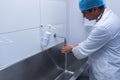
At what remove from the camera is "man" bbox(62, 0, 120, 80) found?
1.13m

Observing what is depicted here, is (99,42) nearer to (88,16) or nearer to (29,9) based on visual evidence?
(88,16)

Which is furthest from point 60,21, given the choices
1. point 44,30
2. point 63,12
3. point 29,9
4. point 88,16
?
point 88,16

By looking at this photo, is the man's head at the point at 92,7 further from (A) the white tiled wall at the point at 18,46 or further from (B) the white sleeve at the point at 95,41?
(A) the white tiled wall at the point at 18,46

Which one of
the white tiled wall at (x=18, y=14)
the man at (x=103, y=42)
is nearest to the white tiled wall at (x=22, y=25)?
the white tiled wall at (x=18, y=14)

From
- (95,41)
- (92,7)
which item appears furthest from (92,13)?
(95,41)

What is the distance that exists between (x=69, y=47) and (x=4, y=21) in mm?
537

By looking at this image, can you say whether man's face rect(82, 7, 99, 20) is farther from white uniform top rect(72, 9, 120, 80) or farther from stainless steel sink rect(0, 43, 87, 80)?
stainless steel sink rect(0, 43, 87, 80)

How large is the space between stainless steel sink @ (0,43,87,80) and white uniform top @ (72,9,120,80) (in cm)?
25

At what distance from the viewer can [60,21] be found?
1.90 meters

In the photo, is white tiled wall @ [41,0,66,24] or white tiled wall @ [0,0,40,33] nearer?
white tiled wall @ [0,0,40,33]

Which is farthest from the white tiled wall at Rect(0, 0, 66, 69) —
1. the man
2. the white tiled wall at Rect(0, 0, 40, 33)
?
the man

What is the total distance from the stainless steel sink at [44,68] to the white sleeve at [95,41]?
0.84 feet

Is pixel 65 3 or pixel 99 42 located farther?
pixel 65 3

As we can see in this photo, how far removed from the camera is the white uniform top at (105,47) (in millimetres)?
1129
